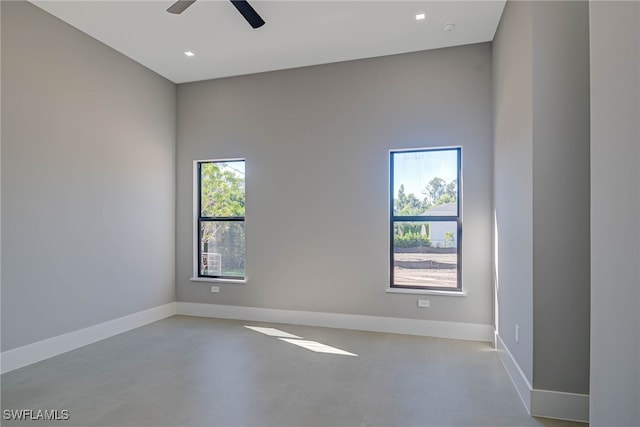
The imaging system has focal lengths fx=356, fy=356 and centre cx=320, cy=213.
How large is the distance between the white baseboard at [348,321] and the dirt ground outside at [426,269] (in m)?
0.46

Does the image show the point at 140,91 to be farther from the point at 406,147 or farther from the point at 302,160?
the point at 406,147

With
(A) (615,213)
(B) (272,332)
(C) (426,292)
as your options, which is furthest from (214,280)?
(A) (615,213)

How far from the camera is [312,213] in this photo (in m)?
4.76

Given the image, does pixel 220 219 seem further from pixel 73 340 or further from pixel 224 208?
pixel 73 340

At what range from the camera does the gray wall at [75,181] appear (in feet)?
10.9

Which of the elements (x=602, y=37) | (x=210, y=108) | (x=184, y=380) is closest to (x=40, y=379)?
(x=184, y=380)

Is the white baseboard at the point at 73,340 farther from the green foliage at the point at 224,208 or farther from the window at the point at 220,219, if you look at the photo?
the green foliage at the point at 224,208

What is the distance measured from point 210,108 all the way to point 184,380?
3740mm

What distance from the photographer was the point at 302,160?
4.81 m

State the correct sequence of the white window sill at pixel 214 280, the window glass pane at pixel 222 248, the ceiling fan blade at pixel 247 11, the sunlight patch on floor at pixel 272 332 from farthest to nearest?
the window glass pane at pixel 222 248, the white window sill at pixel 214 280, the sunlight patch on floor at pixel 272 332, the ceiling fan blade at pixel 247 11

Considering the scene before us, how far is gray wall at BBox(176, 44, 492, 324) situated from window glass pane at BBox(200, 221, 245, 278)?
181mm

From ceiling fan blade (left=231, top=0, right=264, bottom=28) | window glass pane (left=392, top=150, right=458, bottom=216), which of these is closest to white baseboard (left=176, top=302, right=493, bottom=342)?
window glass pane (left=392, top=150, right=458, bottom=216)

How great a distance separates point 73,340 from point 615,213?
4653 mm

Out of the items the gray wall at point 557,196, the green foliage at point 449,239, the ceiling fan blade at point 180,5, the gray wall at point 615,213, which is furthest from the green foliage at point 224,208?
the gray wall at point 615,213
